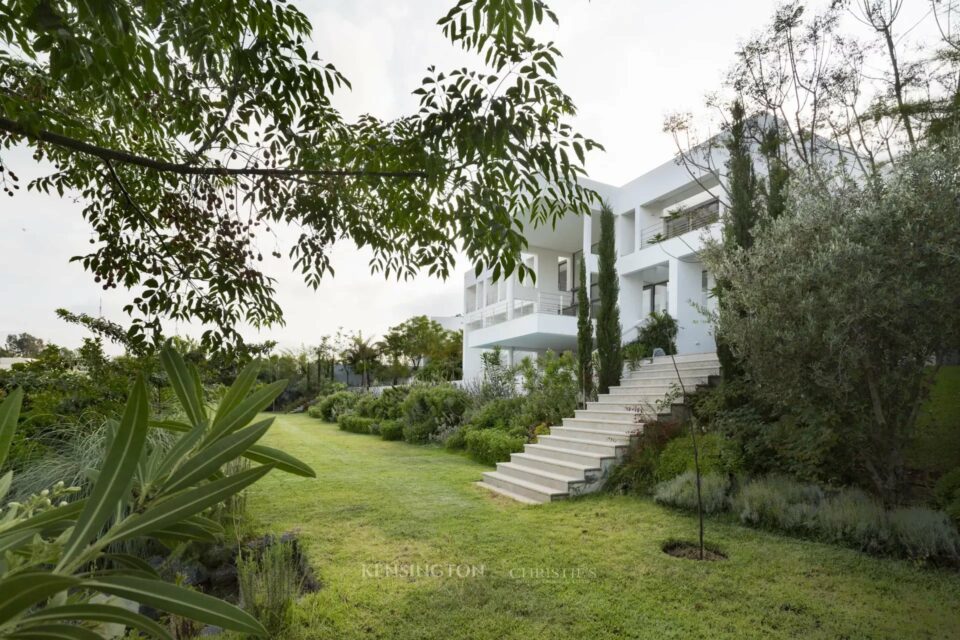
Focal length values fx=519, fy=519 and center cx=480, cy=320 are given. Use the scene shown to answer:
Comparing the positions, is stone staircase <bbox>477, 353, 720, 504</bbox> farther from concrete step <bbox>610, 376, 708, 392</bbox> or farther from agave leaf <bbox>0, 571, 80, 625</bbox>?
agave leaf <bbox>0, 571, 80, 625</bbox>

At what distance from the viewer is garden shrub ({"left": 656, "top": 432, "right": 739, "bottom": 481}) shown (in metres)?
7.29

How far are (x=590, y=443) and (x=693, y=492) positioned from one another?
2.55 meters

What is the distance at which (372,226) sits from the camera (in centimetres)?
411

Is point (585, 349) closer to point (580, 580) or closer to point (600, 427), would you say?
point (600, 427)

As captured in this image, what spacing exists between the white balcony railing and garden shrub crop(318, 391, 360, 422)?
6.73 metres

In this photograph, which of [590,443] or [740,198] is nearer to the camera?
[740,198]

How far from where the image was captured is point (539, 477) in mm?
8445

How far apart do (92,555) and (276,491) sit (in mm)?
8241

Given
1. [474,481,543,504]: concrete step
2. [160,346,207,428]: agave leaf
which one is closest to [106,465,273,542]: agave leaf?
[160,346,207,428]: agave leaf

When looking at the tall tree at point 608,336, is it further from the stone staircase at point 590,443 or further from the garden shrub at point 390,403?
the garden shrub at point 390,403

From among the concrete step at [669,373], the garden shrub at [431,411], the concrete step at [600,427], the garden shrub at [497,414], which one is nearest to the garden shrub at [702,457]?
the concrete step at [600,427]

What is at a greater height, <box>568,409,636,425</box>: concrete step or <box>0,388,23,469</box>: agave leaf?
<box>0,388,23,469</box>: agave leaf

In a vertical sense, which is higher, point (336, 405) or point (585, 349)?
point (585, 349)

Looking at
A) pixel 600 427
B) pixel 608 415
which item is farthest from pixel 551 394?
pixel 600 427
